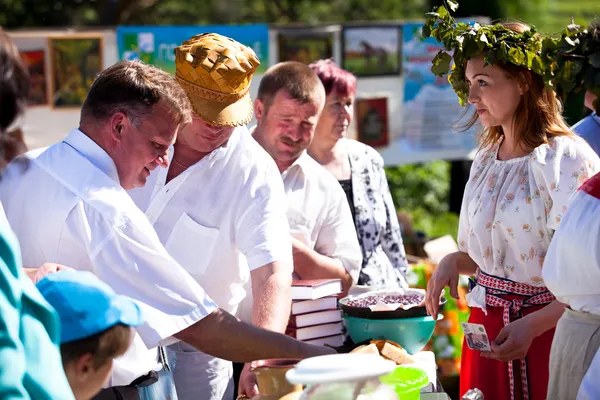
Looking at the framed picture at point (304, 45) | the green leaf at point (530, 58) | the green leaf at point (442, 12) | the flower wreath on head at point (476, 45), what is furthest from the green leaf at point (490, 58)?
the framed picture at point (304, 45)

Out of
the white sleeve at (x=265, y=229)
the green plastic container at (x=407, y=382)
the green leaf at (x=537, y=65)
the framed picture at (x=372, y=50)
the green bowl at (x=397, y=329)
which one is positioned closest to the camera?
the green plastic container at (x=407, y=382)

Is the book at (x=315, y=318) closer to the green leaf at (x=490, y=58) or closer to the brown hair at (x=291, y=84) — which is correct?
the brown hair at (x=291, y=84)

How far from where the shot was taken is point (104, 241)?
2014mm

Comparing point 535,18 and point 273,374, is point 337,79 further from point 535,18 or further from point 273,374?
point 535,18

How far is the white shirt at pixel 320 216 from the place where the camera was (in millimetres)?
3385

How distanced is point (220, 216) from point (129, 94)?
0.65 metres

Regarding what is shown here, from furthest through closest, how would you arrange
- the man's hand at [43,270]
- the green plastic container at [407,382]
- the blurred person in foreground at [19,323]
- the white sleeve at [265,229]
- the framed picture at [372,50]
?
the framed picture at [372,50]
the white sleeve at [265,229]
the green plastic container at [407,382]
the man's hand at [43,270]
the blurred person in foreground at [19,323]

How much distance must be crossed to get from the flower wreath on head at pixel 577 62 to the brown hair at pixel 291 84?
4.33ft

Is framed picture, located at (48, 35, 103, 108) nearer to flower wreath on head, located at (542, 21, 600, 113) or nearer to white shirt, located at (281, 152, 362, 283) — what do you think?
white shirt, located at (281, 152, 362, 283)

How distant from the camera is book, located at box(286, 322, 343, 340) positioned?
2.91m

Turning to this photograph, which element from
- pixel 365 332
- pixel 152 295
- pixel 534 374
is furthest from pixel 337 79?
pixel 152 295

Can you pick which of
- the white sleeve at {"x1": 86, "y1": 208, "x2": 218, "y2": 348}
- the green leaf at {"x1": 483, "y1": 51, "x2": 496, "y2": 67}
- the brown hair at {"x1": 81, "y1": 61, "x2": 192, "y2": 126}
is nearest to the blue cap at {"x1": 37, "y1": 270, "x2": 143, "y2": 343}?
the white sleeve at {"x1": 86, "y1": 208, "x2": 218, "y2": 348}

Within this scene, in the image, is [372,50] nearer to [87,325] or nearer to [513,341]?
[513,341]

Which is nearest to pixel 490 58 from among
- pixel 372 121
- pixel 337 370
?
pixel 337 370
